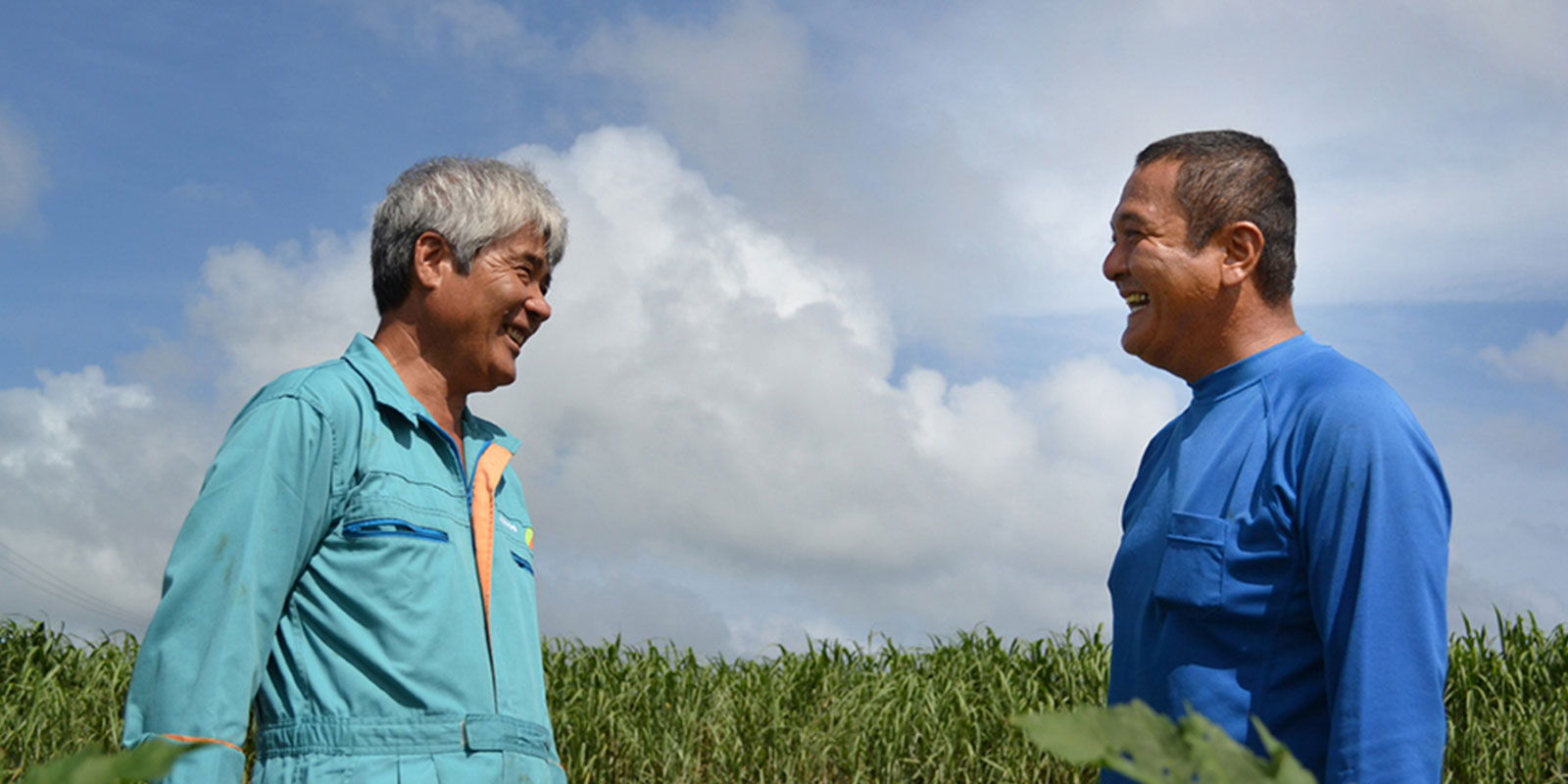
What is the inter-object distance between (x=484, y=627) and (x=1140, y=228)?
4.35 feet

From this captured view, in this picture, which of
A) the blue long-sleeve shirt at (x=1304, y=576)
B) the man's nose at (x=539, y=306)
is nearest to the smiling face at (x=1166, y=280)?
the blue long-sleeve shirt at (x=1304, y=576)

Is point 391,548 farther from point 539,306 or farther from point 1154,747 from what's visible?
point 1154,747

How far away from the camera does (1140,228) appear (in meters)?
2.29

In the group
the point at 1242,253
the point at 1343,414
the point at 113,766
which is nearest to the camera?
the point at 113,766

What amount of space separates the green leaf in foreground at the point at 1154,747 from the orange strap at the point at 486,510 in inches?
74.0

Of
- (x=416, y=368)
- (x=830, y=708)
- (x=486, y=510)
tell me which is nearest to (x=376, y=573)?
(x=486, y=510)

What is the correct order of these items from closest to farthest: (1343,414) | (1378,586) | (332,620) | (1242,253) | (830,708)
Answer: (1378,586), (1343,414), (332,620), (1242,253), (830,708)

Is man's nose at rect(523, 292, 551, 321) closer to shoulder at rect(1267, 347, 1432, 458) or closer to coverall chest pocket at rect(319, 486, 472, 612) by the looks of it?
A: coverall chest pocket at rect(319, 486, 472, 612)

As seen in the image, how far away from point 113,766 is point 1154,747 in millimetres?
426

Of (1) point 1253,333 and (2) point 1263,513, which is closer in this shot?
(2) point 1263,513

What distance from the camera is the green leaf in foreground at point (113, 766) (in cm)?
51

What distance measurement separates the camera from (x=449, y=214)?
2535mm

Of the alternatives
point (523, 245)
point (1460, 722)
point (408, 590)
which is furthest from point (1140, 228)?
point (1460, 722)

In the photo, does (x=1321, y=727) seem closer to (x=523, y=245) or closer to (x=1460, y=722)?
(x=523, y=245)
